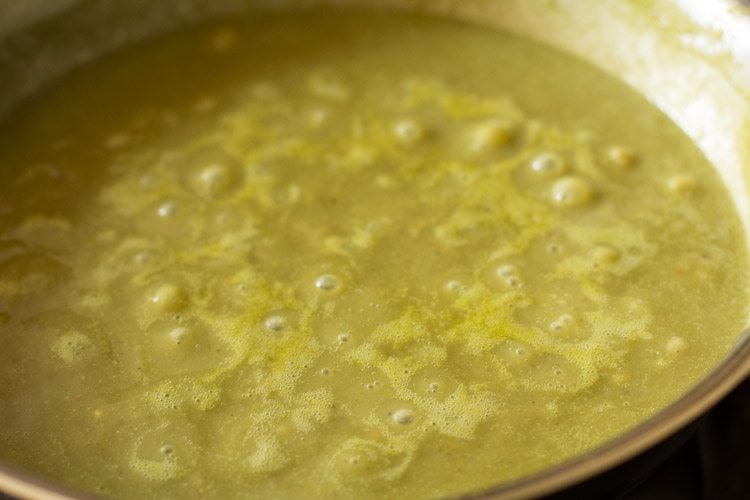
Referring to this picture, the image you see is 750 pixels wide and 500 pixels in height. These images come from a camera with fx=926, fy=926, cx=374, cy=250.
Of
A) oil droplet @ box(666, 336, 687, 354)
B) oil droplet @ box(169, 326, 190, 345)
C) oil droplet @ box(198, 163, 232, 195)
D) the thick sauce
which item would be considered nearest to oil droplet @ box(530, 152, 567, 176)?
the thick sauce

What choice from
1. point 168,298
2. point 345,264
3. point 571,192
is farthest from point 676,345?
point 168,298

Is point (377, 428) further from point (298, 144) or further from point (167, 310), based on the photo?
point (298, 144)

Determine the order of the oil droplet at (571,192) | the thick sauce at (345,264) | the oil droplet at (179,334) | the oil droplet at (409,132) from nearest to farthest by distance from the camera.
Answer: the thick sauce at (345,264), the oil droplet at (179,334), the oil droplet at (571,192), the oil droplet at (409,132)

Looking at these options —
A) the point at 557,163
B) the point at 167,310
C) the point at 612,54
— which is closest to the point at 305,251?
the point at 167,310

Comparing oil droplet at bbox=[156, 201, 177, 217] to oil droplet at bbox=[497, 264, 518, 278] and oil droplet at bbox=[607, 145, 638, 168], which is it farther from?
oil droplet at bbox=[607, 145, 638, 168]

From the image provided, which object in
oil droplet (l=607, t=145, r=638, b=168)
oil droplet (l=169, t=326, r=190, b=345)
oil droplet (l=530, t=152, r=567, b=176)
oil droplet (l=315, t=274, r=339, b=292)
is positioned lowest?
oil droplet (l=169, t=326, r=190, b=345)

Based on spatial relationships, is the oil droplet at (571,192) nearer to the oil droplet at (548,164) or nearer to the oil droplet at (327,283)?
the oil droplet at (548,164)

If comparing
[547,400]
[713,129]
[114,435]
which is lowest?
[114,435]

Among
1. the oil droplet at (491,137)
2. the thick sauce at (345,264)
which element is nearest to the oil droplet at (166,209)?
the thick sauce at (345,264)

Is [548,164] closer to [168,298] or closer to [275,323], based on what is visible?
[275,323]
